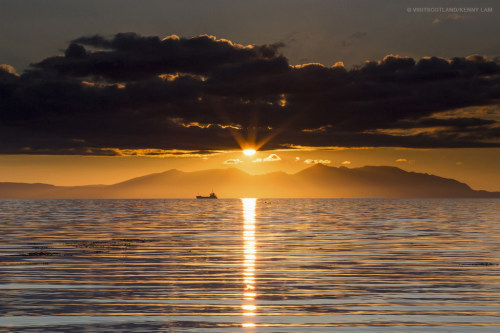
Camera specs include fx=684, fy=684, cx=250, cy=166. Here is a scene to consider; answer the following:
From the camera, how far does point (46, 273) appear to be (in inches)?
1444

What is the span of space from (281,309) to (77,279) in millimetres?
13142

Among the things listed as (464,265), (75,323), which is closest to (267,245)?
(464,265)

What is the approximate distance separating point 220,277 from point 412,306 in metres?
11.7

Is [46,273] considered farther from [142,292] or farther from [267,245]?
[267,245]

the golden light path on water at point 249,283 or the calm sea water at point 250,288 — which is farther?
the golden light path on water at point 249,283

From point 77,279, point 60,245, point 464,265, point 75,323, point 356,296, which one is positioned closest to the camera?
point 75,323

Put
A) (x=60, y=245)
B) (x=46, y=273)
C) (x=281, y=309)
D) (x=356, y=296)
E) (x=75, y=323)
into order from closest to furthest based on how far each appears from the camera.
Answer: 1. (x=75, y=323)
2. (x=281, y=309)
3. (x=356, y=296)
4. (x=46, y=273)
5. (x=60, y=245)

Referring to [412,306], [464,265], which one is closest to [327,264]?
[464,265]

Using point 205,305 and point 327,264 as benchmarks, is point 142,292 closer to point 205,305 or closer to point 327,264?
point 205,305

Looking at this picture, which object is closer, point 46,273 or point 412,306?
point 412,306

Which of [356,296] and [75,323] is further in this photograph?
[356,296]

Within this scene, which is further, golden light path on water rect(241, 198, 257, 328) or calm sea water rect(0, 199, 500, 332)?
golden light path on water rect(241, 198, 257, 328)

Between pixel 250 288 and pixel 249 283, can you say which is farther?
pixel 249 283

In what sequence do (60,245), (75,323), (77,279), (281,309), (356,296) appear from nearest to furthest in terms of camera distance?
(75,323) → (281,309) → (356,296) → (77,279) → (60,245)
